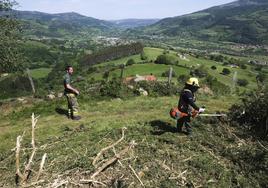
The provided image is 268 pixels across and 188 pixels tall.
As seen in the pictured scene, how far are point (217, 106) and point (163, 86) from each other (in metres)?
4.26

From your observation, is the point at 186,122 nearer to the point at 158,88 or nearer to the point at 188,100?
the point at 188,100

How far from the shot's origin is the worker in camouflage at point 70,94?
14.4 metres

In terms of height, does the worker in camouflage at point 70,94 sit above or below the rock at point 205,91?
above

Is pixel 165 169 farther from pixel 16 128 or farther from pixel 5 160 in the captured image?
pixel 16 128

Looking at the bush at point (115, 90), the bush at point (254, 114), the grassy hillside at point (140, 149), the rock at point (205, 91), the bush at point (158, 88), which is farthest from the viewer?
the rock at point (205, 91)

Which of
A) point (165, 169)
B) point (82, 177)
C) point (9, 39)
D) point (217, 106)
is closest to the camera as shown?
point (82, 177)

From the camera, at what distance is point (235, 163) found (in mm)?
10555

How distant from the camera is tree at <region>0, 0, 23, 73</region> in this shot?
810 inches

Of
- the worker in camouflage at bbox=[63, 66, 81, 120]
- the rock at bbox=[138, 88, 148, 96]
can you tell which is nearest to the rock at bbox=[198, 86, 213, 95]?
the rock at bbox=[138, 88, 148, 96]

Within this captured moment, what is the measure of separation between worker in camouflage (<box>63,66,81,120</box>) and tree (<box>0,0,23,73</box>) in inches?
304

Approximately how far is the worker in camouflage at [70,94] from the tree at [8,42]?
772 centimetres

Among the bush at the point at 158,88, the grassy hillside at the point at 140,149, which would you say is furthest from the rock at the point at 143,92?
the grassy hillside at the point at 140,149

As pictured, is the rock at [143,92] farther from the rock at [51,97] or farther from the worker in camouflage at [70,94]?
the worker in camouflage at [70,94]

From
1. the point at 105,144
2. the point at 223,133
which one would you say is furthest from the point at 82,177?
the point at 223,133
